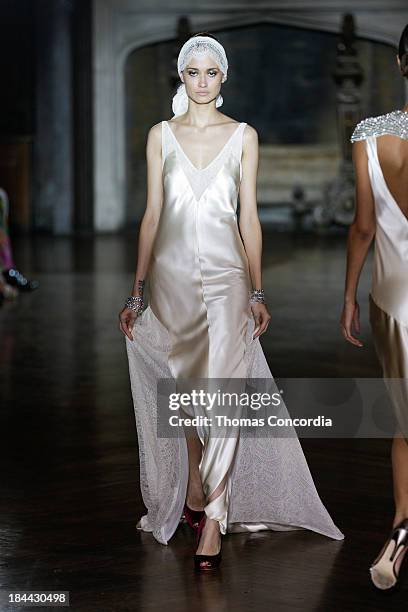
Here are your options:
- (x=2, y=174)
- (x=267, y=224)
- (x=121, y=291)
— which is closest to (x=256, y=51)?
(x=267, y=224)

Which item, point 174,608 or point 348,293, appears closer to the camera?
point 174,608

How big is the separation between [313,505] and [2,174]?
711 inches

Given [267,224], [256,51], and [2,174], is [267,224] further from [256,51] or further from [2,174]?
[2,174]

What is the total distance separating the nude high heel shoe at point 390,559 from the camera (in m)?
3.13

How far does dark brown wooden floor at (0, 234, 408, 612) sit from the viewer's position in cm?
317

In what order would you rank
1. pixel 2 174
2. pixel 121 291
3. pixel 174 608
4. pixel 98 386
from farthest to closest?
pixel 2 174 < pixel 121 291 < pixel 98 386 < pixel 174 608

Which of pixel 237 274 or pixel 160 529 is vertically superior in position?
pixel 237 274

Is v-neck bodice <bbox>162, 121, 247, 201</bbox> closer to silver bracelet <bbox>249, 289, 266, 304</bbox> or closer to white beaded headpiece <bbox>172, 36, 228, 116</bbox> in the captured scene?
white beaded headpiece <bbox>172, 36, 228, 116</bbox>

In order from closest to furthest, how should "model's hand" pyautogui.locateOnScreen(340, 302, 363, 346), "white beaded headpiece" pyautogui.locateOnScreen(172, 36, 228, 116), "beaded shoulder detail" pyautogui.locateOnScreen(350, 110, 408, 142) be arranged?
"beaded shoulder detail" pyautogui.locateOnScreen(350, 110, 408, 142)
"model's hand" pyautogui.locateOnScreen(340, 302, 363, 346)
"white beaded headpiece" pyautogui.locateOnScreen(172, 36, 228, 116)

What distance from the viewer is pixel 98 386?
20.8ft

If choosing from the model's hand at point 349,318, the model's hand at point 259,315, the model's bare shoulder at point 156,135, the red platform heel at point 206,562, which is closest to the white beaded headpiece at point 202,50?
the model's bare shoulder at point 156,135

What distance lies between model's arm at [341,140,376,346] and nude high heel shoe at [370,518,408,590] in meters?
0.53

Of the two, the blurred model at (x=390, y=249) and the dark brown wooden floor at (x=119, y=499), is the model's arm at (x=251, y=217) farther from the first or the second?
the dark brown wooden floor at (x=119, y=499)

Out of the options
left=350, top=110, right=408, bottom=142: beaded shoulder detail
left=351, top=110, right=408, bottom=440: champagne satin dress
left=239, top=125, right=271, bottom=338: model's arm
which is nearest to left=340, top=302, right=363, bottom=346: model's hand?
left=351, top=110, right=408, bottom=440: champagne satin dress
